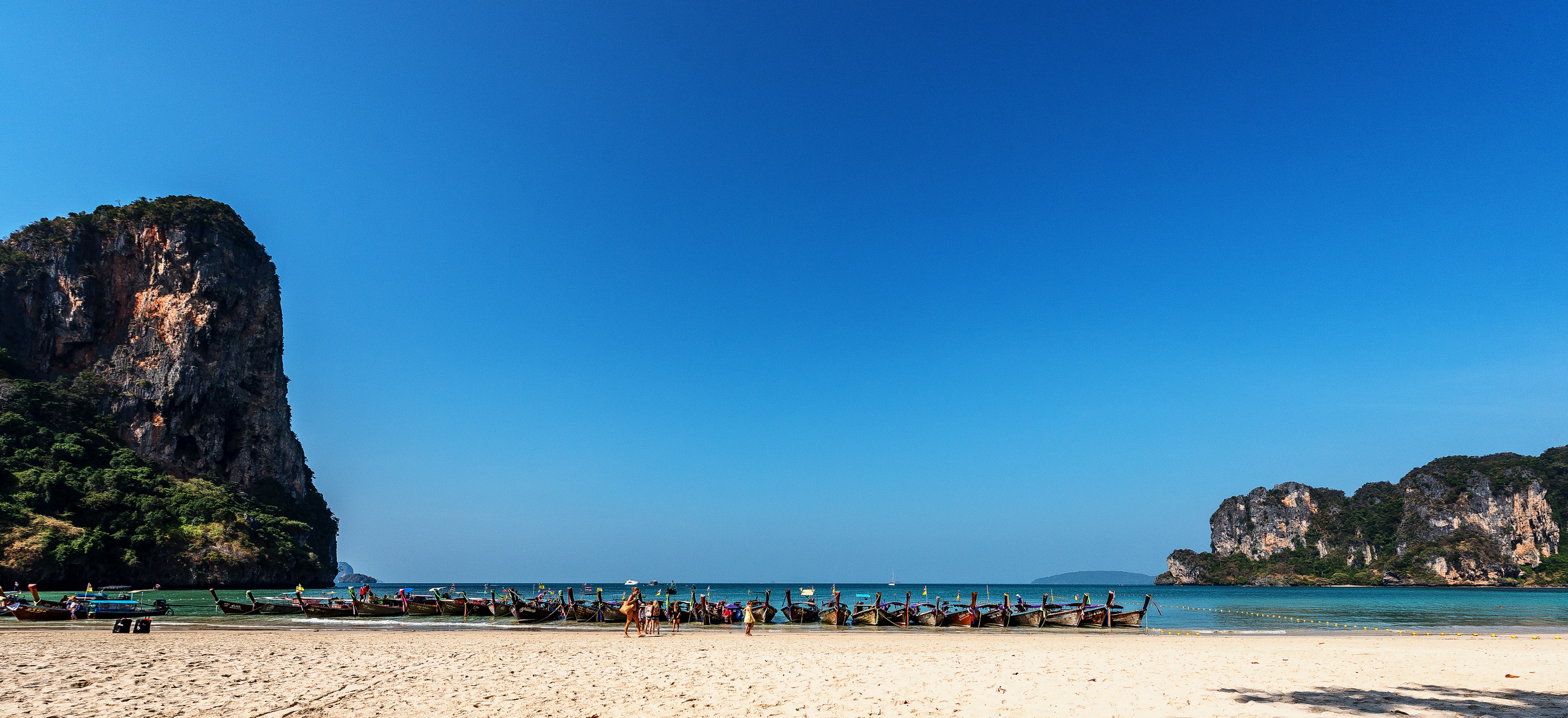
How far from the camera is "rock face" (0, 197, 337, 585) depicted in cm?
9575

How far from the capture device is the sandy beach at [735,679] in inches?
465

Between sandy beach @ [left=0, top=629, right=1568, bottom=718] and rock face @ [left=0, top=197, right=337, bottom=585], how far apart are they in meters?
88.8

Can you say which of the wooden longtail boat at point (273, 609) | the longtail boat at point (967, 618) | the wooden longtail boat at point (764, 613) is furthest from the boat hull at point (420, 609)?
the longtail boat at point (967, 618)

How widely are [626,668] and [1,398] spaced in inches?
4036

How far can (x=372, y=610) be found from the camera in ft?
131

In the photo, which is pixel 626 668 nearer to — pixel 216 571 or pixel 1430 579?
pixel 216 571

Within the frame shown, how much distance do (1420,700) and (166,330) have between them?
130657 mm

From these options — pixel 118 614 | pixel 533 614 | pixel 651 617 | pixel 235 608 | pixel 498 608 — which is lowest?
pixel 498 608

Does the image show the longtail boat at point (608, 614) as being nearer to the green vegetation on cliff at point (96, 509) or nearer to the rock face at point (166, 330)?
the green vegetation on cliff at point (96, 509)

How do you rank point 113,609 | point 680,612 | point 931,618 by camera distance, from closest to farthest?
1. point 113,609
2. point 680,612
3. point 931,618

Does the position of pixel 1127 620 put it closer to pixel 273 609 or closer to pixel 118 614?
pixel 273 609

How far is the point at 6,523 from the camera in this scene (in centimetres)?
6219

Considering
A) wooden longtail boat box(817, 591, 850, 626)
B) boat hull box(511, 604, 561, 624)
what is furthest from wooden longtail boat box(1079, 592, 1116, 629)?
boat hull box(511, 604, 561, 624)

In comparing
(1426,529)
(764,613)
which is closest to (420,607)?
(764,613)
